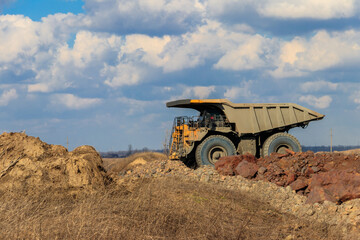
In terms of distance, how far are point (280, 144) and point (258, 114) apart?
168 cm

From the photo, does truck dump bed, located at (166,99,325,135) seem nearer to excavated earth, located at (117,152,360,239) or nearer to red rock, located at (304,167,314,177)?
excavated earth, located at (117,152,360,239)

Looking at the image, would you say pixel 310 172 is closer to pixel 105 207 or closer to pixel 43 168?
pixel 105 207

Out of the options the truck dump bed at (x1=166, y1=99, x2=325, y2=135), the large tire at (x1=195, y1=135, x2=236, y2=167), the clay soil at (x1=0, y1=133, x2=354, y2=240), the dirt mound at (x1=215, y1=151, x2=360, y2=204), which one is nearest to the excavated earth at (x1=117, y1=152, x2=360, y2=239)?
the dirt mound at (x1=215, y1=151, x2=360, y2=204)

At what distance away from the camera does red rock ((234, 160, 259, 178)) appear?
52.7ft

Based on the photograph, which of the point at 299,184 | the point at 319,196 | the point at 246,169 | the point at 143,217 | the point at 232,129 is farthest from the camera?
the point at 232,129

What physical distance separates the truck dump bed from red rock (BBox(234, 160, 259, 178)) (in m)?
3.23

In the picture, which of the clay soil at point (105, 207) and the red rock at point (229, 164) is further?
the red rock at point (229, 164)

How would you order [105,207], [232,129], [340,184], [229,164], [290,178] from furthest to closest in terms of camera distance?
[232,129]
[229,164]
[290,178]
[340,184]
[105,207]

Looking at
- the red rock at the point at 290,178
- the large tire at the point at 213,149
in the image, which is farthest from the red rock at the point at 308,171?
the large tire at the point at 213,149

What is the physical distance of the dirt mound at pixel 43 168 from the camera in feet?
36.2

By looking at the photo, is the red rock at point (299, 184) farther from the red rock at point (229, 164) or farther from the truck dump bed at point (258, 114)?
the truck dump bed at point (258, 114)

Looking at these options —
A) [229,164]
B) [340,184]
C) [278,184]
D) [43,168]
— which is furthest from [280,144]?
[43,168]

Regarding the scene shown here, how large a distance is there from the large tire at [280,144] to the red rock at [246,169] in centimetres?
359

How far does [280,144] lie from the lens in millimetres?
20109
